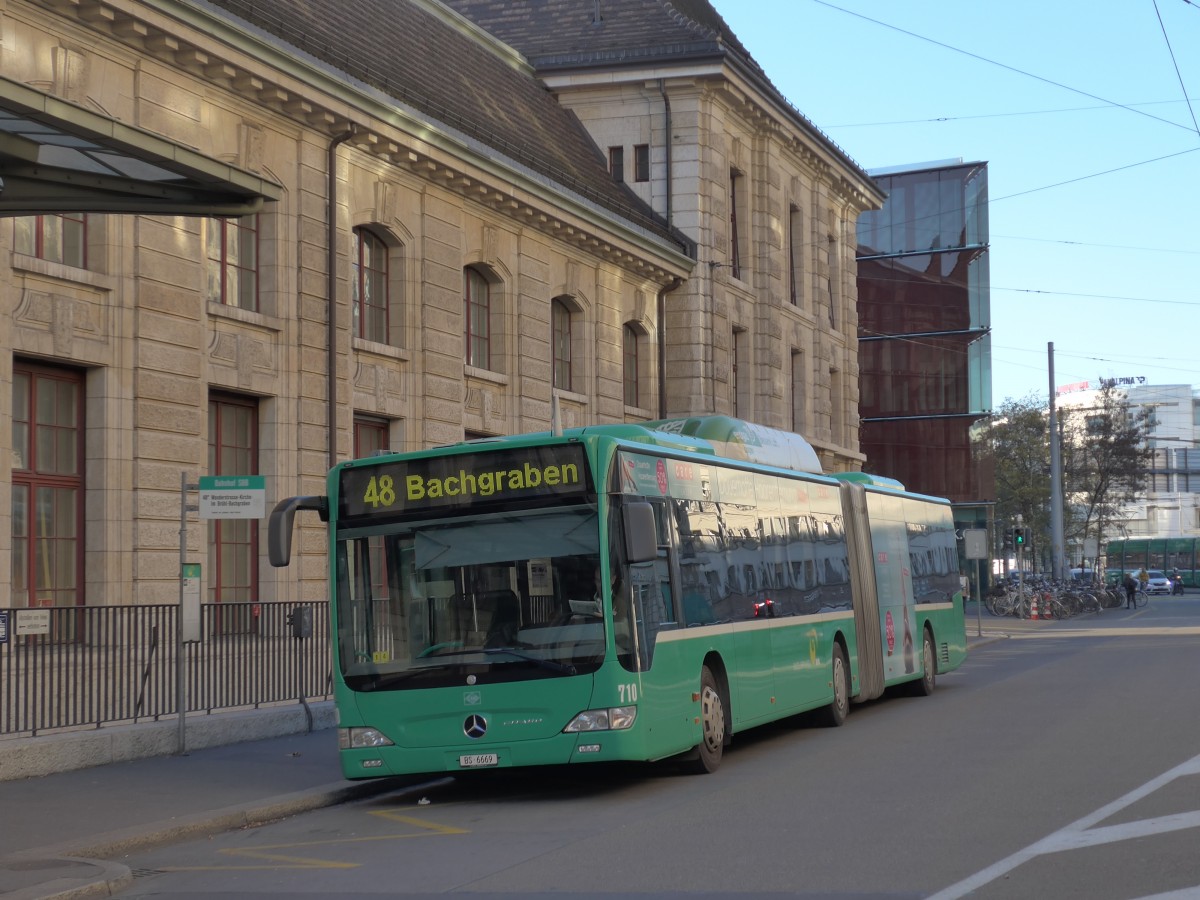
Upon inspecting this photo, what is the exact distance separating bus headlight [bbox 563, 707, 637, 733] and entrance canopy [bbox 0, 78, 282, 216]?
447 centimetres

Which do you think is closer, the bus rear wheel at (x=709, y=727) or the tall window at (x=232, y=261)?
the bus rear wheel at (x=709, y=727)

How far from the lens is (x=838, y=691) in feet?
60.4

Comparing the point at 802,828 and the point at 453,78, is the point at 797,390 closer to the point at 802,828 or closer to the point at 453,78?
the point at 453,78

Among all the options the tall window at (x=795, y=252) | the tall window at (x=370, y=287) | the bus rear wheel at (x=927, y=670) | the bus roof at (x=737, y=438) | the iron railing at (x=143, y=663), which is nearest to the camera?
the iron railing at (x=143, y=663)

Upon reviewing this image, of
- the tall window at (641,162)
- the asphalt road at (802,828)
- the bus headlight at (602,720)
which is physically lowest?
the asphalt road at (802,828)

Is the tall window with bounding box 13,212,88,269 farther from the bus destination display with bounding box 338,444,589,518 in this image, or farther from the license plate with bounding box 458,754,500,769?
the license plate with bounding box 458,754,500,769

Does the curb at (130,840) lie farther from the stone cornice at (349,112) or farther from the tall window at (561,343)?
the tall window at (561,343)

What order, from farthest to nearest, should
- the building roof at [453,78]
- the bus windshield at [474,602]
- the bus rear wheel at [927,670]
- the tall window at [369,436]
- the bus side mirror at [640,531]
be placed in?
the tall window at [369,436], the building roof at [453,78], the bus rear wheel at [927,670], the bus windshield at [474,602], the bus side mirror at [640,531]

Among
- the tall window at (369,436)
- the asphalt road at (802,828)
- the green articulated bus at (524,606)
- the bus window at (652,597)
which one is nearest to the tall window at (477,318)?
the tall window at (369,436)

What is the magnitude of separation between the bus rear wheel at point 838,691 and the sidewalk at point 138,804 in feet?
17.6

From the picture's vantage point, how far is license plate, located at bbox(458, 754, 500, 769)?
40.8 feet

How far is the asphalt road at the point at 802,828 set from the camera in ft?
28.0

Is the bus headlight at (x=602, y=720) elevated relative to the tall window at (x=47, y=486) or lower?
lower

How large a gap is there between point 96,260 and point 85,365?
121 cm
